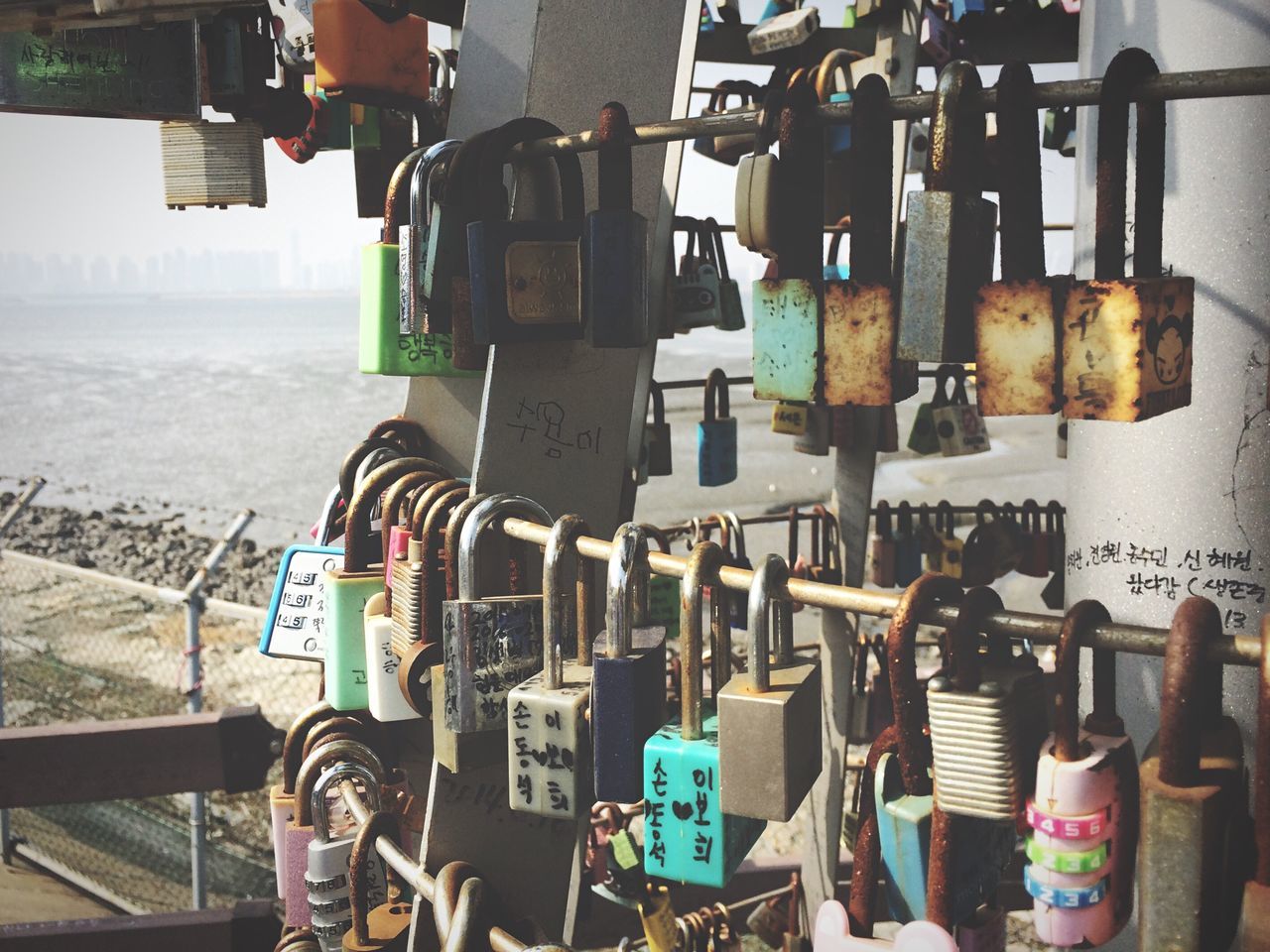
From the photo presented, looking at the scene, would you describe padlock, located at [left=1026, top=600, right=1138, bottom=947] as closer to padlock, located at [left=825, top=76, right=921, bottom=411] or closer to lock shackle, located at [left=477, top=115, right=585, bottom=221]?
padlock, located at [left=825, top=76, right=921, bottom=411]

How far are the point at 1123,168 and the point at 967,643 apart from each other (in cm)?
62

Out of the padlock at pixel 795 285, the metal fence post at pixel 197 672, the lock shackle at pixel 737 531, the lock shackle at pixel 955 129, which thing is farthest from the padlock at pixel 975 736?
the metal fence post at pixel 197 672

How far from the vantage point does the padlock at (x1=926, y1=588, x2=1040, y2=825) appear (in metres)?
1.28

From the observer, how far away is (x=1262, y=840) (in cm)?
113

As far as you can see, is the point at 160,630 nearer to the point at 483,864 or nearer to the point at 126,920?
the point at 126,920

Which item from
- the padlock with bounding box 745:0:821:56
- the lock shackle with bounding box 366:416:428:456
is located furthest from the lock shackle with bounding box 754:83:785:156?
the padlock with bounding box 745:0:821:56

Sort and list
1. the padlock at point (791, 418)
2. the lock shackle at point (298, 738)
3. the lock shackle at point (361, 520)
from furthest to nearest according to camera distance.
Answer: the padlock at point (791, 418) < the lock shackle at point (298, 738) < the lock shackle at point (361, 520)

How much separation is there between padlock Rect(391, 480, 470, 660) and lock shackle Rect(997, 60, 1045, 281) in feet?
3.84

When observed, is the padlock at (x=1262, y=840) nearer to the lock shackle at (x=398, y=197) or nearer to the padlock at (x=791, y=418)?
the lock shackle at (x=398, y=197)

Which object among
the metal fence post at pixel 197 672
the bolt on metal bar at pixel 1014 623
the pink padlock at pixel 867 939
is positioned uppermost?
→ the bolt on metal bar at pixel 1014 623

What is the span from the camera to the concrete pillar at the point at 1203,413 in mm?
2230

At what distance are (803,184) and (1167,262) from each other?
110 centimetres

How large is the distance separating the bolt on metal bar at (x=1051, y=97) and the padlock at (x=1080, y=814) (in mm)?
615

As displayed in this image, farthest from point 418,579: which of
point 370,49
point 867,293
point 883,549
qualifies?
point 883,549
